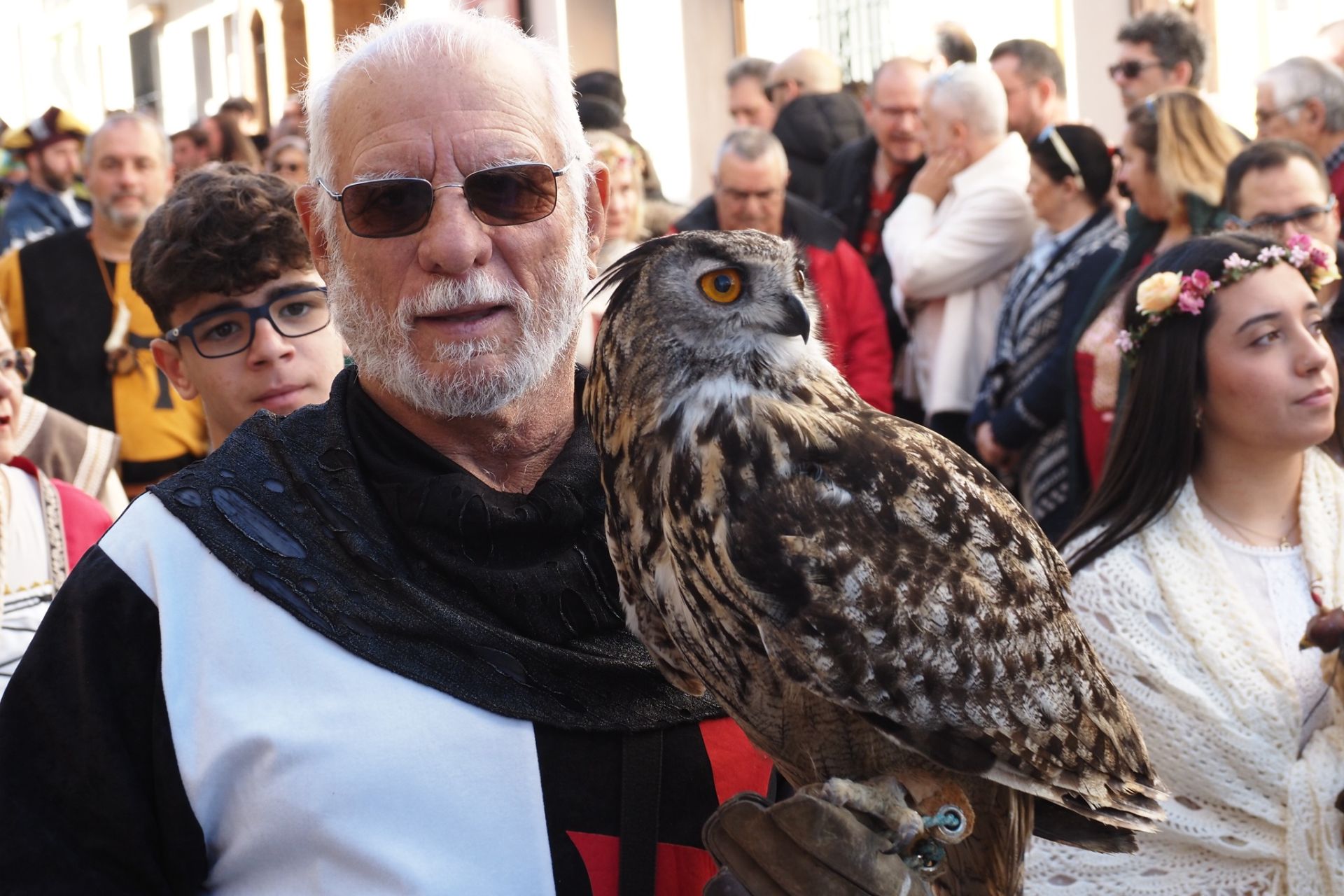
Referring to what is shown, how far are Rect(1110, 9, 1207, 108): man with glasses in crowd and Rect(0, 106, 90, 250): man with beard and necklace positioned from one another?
5.51m

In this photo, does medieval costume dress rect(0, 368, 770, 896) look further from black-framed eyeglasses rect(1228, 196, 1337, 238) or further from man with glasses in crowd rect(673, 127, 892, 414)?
man with glasses in crowd rect(673, 127, 892, 414)

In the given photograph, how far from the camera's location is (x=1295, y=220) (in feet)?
14.1

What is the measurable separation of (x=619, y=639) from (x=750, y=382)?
15.5 inches

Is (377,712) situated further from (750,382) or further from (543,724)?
(750,382)

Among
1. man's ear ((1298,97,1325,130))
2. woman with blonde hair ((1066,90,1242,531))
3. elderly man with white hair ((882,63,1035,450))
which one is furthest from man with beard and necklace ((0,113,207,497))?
man's ear ((1298,97,1325,130))

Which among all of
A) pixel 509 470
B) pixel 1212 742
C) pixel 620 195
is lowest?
pixel 1212 742

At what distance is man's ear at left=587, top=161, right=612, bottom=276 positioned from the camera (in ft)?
7.43

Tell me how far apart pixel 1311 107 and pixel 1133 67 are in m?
0.89

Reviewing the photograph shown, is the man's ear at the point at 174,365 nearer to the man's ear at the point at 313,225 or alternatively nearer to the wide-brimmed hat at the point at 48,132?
the man's ear at the point at 313,225

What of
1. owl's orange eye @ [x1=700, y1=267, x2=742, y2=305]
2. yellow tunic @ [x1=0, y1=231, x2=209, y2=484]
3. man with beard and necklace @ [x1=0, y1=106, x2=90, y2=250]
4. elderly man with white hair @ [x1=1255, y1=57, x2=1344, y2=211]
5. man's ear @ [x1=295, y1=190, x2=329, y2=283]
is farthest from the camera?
man with beard and necklace @ [x1=0, y1=106, x2=90, y2=250]

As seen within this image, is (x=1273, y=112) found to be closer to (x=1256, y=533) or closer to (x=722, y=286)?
(x=1256, y=533)

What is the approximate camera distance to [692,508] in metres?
1.84

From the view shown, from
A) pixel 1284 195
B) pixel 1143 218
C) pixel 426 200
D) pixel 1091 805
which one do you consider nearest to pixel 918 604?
pixel 1091 805

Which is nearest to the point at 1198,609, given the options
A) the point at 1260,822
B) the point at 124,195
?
the point at 1260,822
